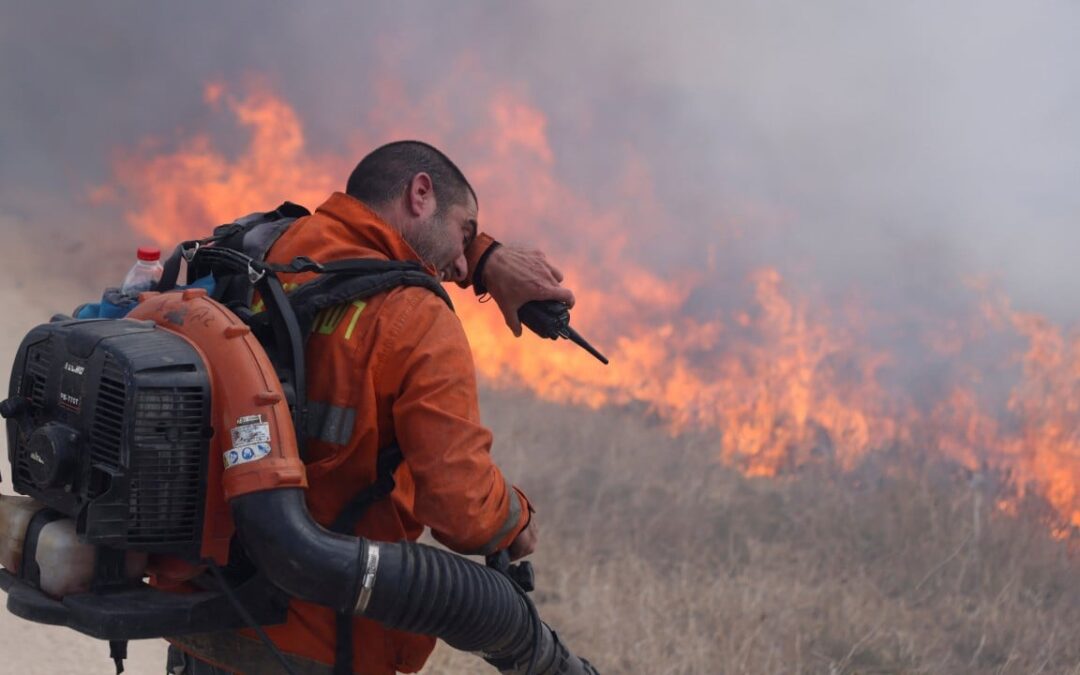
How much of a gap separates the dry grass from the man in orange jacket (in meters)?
2.72

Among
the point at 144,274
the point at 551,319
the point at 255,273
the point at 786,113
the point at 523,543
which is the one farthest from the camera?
the point at 786,113

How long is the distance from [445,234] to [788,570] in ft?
12.0

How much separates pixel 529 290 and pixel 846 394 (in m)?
4.26

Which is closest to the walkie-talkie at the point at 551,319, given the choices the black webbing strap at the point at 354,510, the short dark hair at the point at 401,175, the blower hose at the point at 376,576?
the short dark hair at the point at 401,175

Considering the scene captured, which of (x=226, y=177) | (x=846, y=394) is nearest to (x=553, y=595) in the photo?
(x=846, y=394)

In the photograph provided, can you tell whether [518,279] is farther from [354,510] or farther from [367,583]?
[367,583]

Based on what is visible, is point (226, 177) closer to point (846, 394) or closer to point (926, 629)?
point (846, 394)

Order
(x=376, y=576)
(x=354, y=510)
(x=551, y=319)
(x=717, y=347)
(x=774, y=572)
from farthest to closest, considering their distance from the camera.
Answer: (x=717, y=347)
(x=774, y=572)
(x=551, y=319)
(x=354, y=510)
(x=376, y=576)

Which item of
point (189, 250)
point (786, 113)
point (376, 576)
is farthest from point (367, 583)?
point (786, 113)

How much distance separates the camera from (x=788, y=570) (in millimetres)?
6203

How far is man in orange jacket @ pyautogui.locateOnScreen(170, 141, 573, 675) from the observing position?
8.98 feet

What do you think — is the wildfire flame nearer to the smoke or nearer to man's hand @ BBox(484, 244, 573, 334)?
the smoke

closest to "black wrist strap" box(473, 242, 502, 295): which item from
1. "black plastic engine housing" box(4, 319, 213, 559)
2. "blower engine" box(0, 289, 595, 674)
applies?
"blower engine" box(0, 289, 595, 674)

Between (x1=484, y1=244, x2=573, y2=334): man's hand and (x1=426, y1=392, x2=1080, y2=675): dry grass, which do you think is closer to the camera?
(x1=484, y1=244, x2=573, y2=334): man's hand
